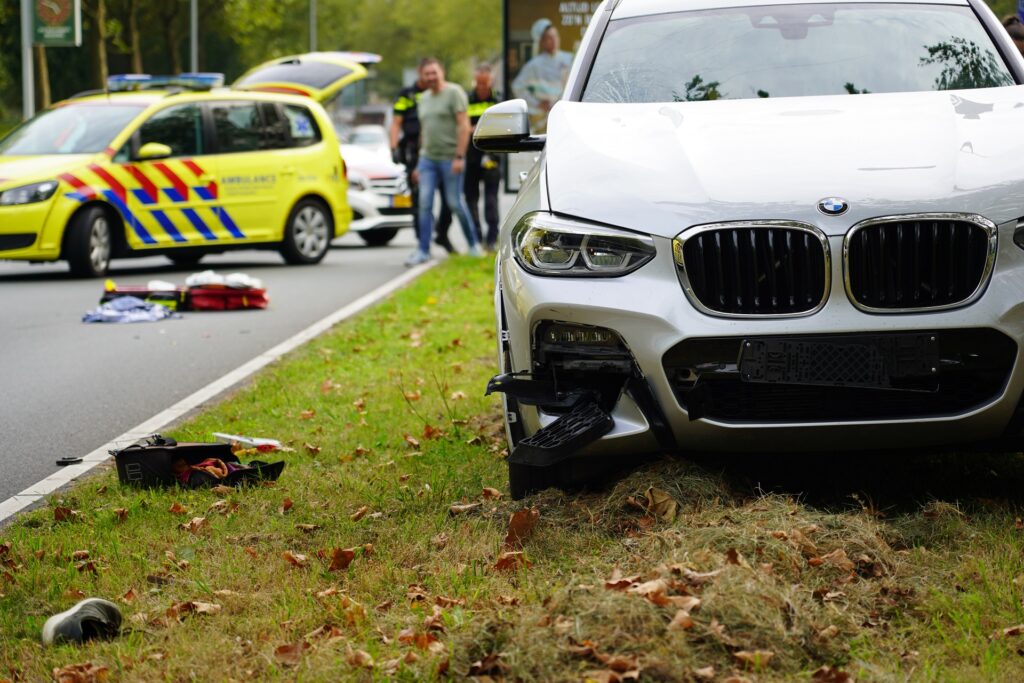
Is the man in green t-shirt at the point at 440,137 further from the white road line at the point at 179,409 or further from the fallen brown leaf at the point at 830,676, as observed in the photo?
the fallen brown leaf at the point at 830,676

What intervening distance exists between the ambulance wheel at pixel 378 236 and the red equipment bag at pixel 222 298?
→ 7.71 meters

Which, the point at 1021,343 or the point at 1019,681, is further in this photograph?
the point at 1021,343

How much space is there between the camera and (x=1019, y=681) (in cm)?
340

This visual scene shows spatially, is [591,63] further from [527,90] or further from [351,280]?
[527,90]

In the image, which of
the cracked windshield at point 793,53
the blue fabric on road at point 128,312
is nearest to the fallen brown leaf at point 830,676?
the cracked windshield at point 793,53

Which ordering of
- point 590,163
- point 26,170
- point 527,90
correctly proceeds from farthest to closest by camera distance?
point 527,90 < point 26,170 < point 590,163

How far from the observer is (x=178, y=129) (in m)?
15.9

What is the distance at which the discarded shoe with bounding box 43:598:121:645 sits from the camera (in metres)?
3.91

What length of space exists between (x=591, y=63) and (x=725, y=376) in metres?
1.86

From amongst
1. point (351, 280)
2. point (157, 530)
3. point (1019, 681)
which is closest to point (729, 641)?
point (1019, 681)

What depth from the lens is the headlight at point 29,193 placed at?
14.5 m

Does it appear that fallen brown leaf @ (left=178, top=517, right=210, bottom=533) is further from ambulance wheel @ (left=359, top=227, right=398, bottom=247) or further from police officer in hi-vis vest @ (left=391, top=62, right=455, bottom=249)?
ambulance wheel @ (left=359, top=227, right=398, bottom=247)

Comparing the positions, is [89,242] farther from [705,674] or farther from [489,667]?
[705,674]

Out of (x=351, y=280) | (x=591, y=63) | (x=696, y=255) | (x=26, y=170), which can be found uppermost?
(x=591, y=63)
